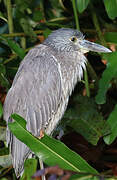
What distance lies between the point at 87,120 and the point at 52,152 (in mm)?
722

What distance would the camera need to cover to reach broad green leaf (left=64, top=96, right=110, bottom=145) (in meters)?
2.33

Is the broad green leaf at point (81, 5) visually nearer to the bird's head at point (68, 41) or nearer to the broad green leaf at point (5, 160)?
the bird's head at point (68, 41)

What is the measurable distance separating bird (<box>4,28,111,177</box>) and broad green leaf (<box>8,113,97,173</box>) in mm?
600

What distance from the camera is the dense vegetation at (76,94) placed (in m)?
1.80

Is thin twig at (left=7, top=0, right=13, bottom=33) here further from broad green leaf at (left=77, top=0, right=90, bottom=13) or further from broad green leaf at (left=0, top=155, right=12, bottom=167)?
broad green leaf at (left=0, top=155, right=12, bottom=167)

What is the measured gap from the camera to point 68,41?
103 inches

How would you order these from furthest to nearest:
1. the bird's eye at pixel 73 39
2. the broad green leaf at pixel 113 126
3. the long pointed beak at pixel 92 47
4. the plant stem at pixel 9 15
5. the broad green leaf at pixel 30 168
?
the plant stem at pixel 9 15, the bird's eye at pixel 73 39, the long pointed beak at pixel 92 47, the broad green leaf at pixel 113 126, the broad green leaf at pixel 30 168

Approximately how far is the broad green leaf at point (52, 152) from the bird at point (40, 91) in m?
0.60

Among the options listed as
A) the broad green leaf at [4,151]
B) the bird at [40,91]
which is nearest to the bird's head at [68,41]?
the bird at [40,91]

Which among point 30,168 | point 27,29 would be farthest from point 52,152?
point 27,29

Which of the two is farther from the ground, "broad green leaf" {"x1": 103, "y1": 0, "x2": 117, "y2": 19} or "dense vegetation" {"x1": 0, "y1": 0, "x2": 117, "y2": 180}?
"broad green leaf" {"x1": 103, "y1": 0, "x2": 117, "y2": 19}

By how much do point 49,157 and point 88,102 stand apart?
895 mm

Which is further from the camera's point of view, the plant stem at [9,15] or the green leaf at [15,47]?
the plant stem at [9,15]

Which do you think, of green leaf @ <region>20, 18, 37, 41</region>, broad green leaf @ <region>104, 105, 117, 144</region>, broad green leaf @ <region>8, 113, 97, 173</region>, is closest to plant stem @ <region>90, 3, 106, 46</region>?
green leaf @ <region>20, 18, 37, 41</region>
